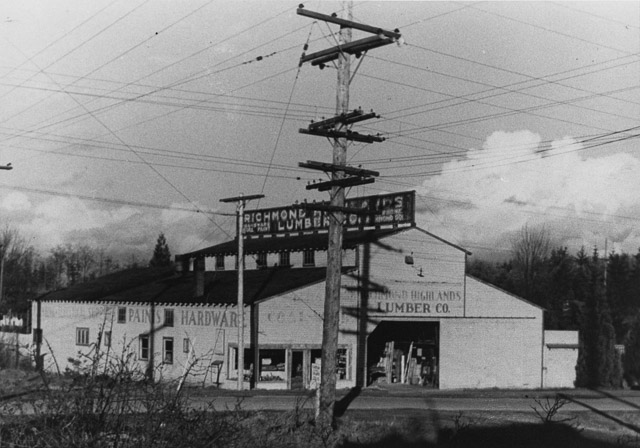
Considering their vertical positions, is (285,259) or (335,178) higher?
(335,178)

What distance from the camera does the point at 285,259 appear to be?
159 feet

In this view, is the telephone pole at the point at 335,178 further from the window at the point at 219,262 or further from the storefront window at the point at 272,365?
the window at the point at 219,262

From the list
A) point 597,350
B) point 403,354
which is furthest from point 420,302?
point 597,350

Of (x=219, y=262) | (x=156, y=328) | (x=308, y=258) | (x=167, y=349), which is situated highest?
(x=308, y=258)

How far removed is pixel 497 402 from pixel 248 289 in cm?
1585

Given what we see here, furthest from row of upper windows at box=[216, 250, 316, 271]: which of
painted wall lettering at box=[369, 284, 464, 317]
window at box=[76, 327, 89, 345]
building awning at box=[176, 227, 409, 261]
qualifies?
window at box=[76, 327, 89, 345]

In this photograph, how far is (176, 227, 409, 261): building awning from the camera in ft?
144

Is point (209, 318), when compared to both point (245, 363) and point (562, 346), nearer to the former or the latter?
point (245, 363)

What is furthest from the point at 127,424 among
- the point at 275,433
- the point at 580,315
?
the point at 580,315

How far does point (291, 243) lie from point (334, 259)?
28018 mm

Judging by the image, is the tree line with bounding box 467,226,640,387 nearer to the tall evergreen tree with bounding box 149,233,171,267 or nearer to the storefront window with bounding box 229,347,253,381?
the storefront window with bounding box 229,347,253,381

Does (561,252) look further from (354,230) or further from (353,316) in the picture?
(353,316)

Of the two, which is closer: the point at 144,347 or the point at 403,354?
the point at 403,354

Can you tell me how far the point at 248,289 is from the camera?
42.3 m
